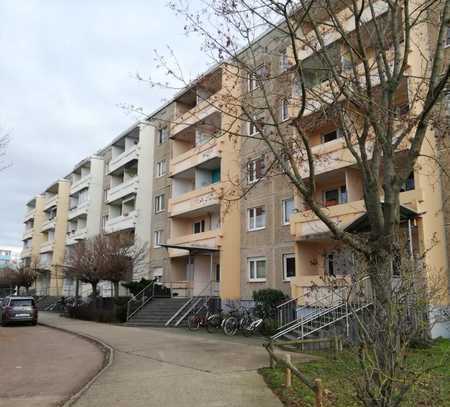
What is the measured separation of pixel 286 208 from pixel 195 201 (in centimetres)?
711

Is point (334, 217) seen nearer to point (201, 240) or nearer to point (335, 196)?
point (335, 196)

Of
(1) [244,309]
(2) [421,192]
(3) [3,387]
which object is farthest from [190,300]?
(3) [3,387]

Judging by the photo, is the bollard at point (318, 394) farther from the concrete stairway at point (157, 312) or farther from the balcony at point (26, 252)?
the balcony at point (26, 252)

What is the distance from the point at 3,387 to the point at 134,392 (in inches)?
122

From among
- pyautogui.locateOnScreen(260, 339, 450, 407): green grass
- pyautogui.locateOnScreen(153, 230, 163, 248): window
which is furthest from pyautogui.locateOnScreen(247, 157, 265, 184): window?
pyautogui.locateOnScreen(153, 230, 163, 248): window

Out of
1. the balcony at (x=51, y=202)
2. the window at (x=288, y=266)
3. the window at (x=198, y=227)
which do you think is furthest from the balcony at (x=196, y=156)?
the balcony at (x=51, y=202)

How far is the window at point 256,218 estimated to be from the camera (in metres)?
24.4

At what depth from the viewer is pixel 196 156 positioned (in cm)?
2914

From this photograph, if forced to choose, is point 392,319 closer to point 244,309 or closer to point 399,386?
point 399,386

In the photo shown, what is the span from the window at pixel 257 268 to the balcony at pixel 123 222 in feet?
46.3

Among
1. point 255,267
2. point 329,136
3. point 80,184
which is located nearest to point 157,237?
point 255,267

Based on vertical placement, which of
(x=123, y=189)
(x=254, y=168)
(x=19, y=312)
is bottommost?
(x=19, y=312)

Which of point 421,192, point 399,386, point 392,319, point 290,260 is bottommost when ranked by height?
point 399,386

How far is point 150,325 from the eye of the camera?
951 inches
